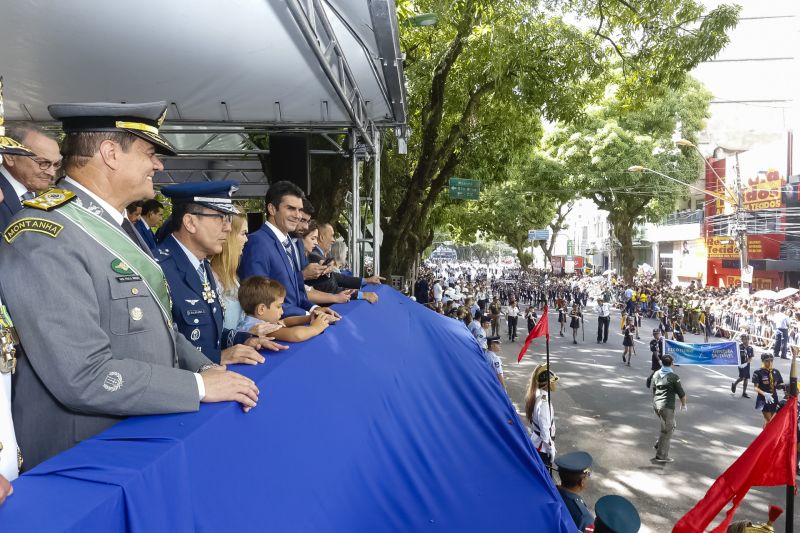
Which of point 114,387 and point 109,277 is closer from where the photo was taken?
point 114,387

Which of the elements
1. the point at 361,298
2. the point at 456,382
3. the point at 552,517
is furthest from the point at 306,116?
the point at 552,517

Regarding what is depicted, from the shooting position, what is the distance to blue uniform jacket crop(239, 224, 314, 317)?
3.74 m

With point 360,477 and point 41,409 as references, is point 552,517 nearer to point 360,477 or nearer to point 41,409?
point 360,477

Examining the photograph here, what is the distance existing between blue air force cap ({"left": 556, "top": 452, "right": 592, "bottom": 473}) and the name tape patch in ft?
15.2

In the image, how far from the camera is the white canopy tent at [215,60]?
4.03 meters

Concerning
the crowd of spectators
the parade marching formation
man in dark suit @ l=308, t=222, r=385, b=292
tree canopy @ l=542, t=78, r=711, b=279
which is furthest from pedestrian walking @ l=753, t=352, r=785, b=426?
tree canopy @ l=542, t=78, r=711, b=279

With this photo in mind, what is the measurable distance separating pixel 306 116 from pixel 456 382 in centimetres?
430

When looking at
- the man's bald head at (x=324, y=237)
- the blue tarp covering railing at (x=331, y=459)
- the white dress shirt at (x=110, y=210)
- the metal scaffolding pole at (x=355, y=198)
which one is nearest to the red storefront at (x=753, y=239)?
the metal scaffolding pole at (x=355, y=198)

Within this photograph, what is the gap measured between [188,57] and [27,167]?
8.39 ft

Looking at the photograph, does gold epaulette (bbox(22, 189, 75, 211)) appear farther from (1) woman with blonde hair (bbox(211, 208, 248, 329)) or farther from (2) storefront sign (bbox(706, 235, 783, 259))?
(2) storefront sign (bbox(706, 235, 783, 259))

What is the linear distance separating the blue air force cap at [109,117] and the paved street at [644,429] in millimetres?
7100

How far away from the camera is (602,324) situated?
21891mm

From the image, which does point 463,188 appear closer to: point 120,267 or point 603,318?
point 603,318

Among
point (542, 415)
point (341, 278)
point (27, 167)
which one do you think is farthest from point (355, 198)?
point (27, 167)
